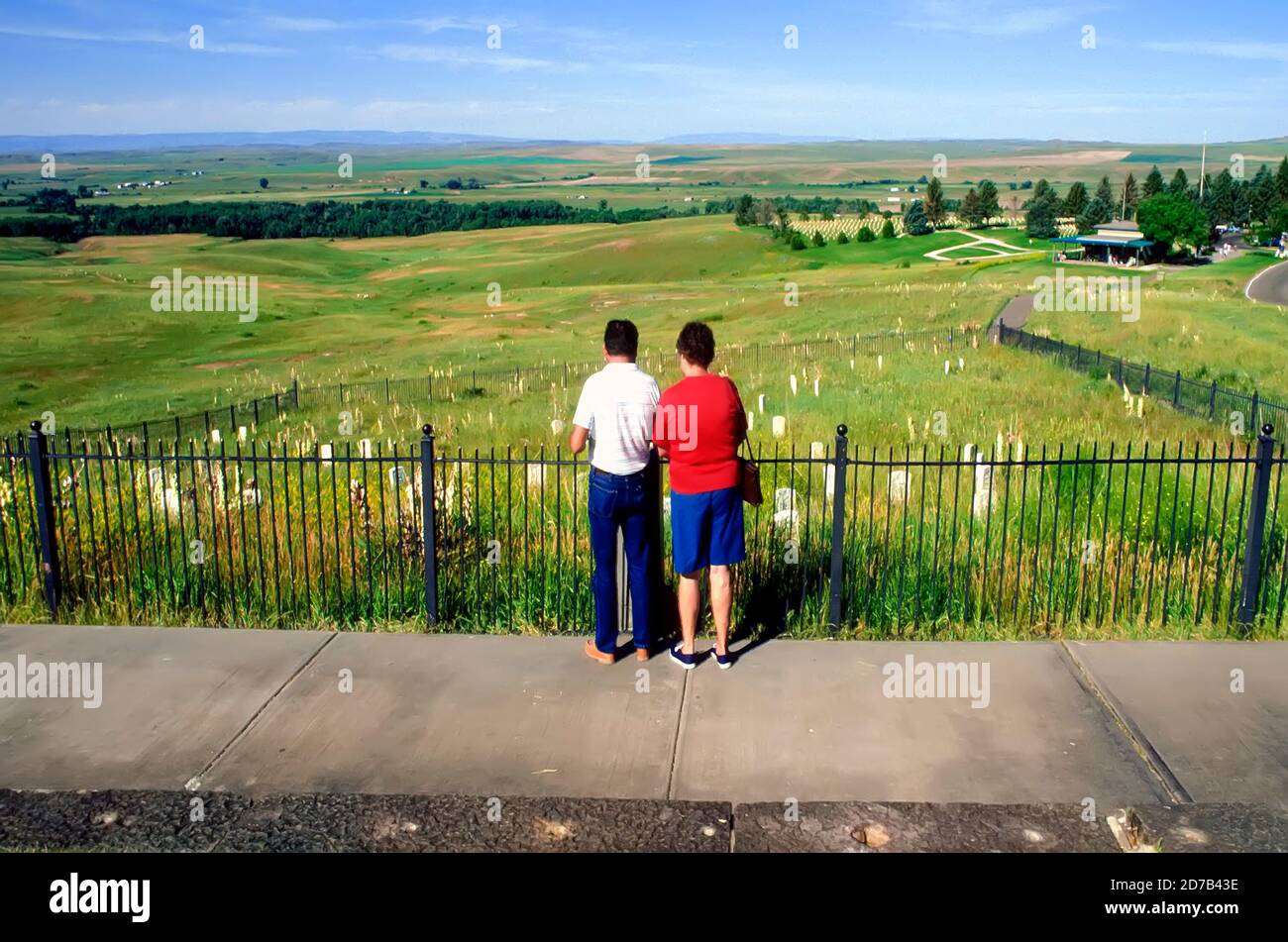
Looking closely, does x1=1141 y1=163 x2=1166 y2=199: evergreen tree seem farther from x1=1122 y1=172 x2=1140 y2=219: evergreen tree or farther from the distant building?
the distant building

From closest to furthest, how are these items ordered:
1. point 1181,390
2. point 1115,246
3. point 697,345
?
point 697,345 → point 1181,390 → point 1115,246

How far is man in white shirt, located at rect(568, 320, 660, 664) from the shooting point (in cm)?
645

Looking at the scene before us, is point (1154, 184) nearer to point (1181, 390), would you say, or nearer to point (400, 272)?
point (400, 272)

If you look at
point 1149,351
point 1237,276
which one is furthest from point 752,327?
point 1237,276

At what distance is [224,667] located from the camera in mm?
6957

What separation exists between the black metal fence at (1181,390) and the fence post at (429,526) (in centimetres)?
1076

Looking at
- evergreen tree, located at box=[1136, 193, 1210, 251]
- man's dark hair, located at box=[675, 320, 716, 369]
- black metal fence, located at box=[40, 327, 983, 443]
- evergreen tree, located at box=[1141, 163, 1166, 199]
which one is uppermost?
evergreen tree, located at box=[1141, 163, 1166, 199]

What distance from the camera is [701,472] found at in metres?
6.46

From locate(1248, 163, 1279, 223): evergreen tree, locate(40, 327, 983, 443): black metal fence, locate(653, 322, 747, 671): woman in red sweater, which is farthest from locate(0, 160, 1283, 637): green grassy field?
locate(1248, 163, 1279, 223): evergreen tree

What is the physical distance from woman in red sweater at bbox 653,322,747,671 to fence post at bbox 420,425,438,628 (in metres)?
1.75

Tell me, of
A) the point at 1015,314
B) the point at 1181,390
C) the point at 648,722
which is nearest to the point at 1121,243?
the point at 1015,314

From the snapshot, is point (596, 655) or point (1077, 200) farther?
point (1077, 200)

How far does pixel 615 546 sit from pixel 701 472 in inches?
31.3
